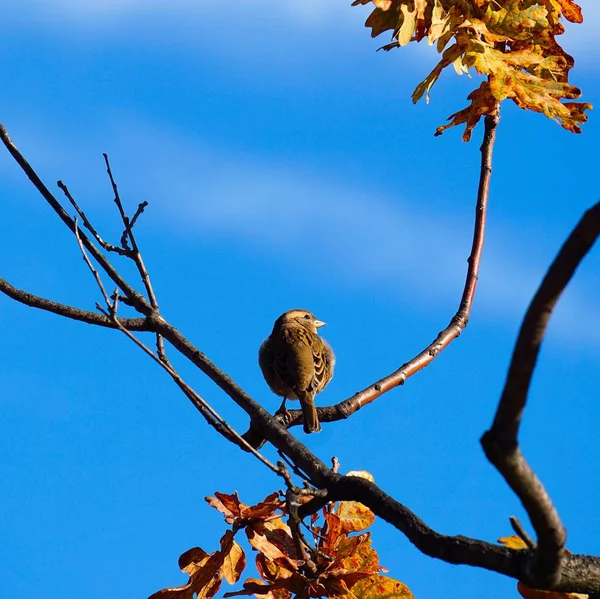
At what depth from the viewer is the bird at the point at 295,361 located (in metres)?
8.12

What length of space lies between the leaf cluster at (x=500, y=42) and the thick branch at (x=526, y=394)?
2094 millimetres

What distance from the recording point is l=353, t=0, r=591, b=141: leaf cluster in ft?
13.3

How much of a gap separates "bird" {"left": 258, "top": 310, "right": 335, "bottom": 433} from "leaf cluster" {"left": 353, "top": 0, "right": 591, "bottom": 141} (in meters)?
3.85

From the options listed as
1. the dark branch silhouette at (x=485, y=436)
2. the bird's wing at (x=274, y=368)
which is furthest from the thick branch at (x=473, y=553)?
the bird's wing at (x=274, y=368)

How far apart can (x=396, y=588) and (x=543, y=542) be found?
1253 millimetres

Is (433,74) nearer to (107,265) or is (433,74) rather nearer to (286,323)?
(107,265)

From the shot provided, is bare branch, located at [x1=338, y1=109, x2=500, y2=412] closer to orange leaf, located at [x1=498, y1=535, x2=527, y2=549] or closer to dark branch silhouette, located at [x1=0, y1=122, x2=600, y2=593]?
dark branch silhouette, located at [x1=0, y1=122, x2=600, y2=593]

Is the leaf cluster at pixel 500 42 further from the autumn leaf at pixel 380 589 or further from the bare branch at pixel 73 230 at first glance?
the autumn leaf at pixel 380 589

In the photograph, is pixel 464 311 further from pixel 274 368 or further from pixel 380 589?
pixel 274 368

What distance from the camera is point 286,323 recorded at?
9.38m

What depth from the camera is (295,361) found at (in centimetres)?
835

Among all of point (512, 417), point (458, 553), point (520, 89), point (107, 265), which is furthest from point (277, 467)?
point (520, 89)

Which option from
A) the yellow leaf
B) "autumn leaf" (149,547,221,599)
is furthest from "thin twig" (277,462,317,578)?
the yellow leaf

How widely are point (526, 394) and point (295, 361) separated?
20.4 feet
